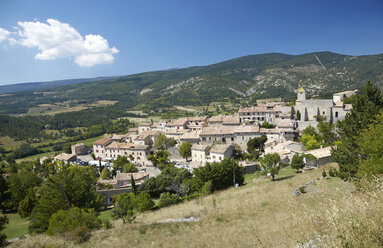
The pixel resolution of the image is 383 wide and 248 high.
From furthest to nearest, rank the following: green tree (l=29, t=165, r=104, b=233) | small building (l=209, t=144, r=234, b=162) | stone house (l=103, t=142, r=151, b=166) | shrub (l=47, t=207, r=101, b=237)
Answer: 1. stone house (l=103, t=142, r=151, b=166)
2. small building (l=209, t=144, r=234, b=162)
3. green tree (l=29, t=165, r=104, b=233)
4. shrub (l=47, t=207, r=101, b=237)

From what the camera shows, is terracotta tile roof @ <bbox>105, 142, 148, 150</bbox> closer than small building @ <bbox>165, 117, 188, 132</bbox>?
Yes

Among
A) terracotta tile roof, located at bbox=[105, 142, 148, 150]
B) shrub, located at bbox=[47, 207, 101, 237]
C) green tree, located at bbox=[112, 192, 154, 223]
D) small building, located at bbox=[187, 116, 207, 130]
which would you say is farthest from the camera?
small building, located at bbox=[187, 116, 207, 130]

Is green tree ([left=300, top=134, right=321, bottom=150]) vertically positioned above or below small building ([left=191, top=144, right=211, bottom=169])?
above

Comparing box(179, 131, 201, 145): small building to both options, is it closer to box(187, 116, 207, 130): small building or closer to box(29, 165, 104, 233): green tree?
box(187, 116, 207, 130): small building

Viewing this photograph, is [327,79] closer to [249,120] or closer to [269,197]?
[249,120]

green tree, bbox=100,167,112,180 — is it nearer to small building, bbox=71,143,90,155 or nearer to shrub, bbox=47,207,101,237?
small building, bbox=71,143,90,155

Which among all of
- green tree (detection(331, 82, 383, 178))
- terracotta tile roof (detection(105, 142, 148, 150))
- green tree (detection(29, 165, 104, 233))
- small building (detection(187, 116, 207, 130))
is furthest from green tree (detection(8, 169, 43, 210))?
green tree (detection(331, 82, 383, 178))

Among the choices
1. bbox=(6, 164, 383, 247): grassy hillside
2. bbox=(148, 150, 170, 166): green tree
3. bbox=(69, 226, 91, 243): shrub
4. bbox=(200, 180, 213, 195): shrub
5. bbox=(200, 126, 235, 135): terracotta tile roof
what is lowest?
bbox=(148, 150, 170, 166): green tree

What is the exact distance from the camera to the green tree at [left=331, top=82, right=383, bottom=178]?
658 inches

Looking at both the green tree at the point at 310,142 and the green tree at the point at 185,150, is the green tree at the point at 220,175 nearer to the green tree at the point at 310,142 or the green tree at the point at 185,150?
the green tree at the point at 310,142

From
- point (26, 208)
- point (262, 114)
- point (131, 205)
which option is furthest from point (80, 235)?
point (262, 114)

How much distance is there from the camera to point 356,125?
17.5m

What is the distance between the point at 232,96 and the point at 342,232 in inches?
7797

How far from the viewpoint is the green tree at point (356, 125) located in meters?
16.7
